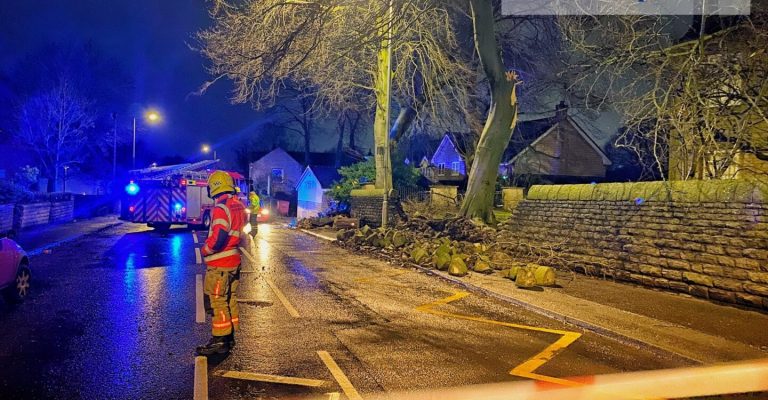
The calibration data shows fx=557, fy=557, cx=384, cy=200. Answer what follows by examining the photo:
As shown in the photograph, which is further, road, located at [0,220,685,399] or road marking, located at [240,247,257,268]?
road marking, located at [240,247,257,268]

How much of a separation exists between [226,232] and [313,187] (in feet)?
150

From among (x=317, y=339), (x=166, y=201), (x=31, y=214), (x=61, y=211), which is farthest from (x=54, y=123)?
(x=317, y=339)

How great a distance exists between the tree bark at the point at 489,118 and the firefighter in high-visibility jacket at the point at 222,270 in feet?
40.4

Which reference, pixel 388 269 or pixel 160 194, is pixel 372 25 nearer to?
pixel 388 269

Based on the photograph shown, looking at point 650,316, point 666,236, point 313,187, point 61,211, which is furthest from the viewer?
point 313,187

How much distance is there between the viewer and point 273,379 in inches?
201

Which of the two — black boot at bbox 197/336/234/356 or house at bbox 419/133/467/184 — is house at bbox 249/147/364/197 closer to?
house at bbox 419/133/467/184

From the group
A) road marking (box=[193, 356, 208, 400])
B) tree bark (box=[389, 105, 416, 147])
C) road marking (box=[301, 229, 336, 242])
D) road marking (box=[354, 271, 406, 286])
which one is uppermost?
tree bark (box=[389, 105, 416, 147])

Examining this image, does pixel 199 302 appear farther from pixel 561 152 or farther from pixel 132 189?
pixel 561 152

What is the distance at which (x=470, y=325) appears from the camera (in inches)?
297

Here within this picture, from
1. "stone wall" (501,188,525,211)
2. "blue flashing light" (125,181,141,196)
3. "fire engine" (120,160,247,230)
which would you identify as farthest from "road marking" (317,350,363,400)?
"blue flashing light" (125,181,141,196)

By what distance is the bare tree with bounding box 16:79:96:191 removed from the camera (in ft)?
126

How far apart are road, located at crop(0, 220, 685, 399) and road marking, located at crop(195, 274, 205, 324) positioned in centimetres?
8

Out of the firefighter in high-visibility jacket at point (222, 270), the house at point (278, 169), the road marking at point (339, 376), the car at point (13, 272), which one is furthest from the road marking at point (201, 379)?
the house at point (278, 169)
